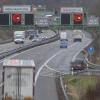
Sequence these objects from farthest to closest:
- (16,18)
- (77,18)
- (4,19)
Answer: (16,18) → (4,19) → (77,18)

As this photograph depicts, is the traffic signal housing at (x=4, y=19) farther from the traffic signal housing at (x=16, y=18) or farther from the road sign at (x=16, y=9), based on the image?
the road sign at (x=16, y=9)

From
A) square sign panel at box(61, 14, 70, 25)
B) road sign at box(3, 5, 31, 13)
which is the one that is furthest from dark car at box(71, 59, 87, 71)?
road sign at box(3, 5, 31, 13)

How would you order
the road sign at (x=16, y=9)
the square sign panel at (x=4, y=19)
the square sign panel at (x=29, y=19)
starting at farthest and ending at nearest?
Answer: the road sign at (x=16, y=9), the square sign panel at (x=29, y=19), the square sign panel at (x=4, y=19)

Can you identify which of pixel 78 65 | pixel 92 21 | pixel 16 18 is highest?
pixel 16 18

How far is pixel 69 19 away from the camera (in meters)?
57.9

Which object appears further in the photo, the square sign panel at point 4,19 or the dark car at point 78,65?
the dark car at point 78,65

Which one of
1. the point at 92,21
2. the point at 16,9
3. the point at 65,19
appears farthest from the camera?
the point at 92,21

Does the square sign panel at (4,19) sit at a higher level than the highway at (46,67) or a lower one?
higher

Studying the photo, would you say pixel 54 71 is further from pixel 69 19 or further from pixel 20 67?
pixel 20 67

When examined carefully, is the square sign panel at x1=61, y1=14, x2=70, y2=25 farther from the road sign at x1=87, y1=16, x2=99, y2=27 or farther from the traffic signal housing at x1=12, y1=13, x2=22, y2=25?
the traffic signal housing at x1=12, y1=13, x2=22, y2=25

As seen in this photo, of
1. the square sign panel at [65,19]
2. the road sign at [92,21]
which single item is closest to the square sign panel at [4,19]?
the square sign panel at [65,19]

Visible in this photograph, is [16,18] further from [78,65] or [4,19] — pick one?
[78,65]

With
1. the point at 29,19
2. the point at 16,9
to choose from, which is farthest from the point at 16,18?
the point at 16,9

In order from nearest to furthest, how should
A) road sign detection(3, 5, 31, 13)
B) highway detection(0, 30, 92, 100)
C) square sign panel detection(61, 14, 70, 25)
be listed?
highway detection(0, 30, 92, 100)
square sign panel detection(61, 14, 70, 25)
road sign detection(3, 5, 31, 13)
